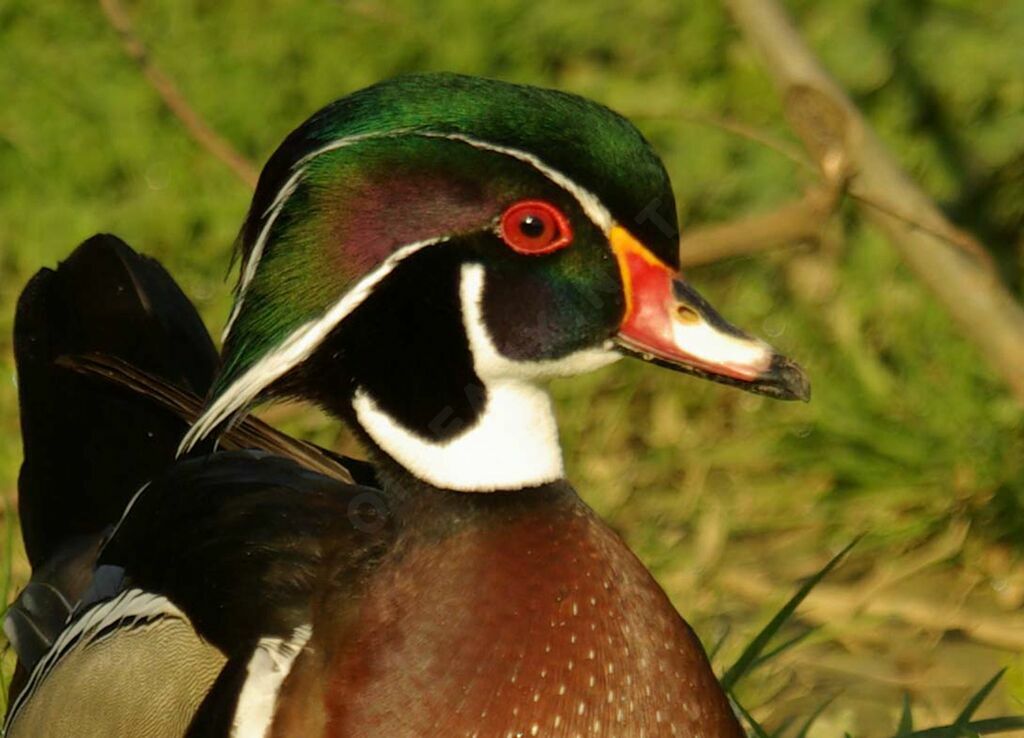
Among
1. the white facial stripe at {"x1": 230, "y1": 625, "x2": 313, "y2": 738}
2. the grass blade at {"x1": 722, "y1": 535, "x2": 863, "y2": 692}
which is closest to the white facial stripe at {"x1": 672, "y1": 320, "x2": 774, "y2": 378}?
the white facial stripe at {"x1": 230, "y1": 625, "x2": 313, "y2": 738}

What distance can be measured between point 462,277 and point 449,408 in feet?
0.49

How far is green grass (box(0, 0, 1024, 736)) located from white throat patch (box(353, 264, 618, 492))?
1036 mm

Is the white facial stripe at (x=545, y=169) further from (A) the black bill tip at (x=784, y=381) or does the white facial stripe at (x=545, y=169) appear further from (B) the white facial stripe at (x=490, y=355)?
(A) the black bill tip at (x=784, y=381)

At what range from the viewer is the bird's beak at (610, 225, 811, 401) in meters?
2.12

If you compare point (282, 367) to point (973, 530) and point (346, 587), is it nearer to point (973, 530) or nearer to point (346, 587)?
point (346, 587)

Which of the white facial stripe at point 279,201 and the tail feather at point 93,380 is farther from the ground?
the white facial stripe at point 279,201

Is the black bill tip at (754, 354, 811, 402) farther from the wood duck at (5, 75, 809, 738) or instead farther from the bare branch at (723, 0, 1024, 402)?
the bare branch at (723, 0, 1024, 402)

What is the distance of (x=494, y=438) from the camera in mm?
2191

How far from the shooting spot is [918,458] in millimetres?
3643

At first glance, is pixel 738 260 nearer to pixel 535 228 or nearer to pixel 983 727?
pixel 983 727

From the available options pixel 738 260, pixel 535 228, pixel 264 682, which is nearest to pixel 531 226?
pixel 535 228

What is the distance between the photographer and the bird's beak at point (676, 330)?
212cm

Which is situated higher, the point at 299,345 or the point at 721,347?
the point at 299,345

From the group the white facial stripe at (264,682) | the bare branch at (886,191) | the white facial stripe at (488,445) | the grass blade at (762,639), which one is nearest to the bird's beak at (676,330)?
the white facial stripe at (488,445)
